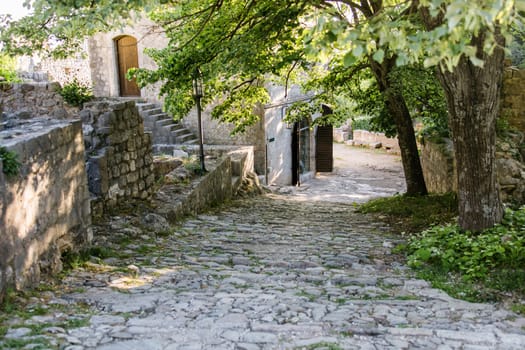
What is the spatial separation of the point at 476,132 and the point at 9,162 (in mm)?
4542

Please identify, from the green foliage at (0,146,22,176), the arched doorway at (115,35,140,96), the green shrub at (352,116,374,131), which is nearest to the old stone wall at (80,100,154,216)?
the green foliage at (0,146,22,176)

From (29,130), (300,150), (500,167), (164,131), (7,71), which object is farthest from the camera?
(300,150)

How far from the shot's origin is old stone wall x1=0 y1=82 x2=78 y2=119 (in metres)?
12.0

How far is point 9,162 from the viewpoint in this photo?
4.10 metres

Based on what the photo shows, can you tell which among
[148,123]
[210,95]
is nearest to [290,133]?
[148,123]

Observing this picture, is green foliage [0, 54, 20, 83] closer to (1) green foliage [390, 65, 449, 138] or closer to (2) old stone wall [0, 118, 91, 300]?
(2) old stone wall [0, 118, 91, 300]

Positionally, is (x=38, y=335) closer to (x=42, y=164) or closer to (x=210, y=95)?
(x=42, y=164)

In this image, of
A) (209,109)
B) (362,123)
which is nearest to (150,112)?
(209,109)

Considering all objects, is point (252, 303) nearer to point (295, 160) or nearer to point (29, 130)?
point (29, 130)

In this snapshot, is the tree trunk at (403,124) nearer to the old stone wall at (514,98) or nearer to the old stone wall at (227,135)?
the old stone wall at (514,98)

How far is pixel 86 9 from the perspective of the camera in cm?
550

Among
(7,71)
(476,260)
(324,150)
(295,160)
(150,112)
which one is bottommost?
(476,260)

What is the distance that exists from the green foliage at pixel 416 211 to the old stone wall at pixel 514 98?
1.91 m

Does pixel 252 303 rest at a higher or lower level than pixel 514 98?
lower
